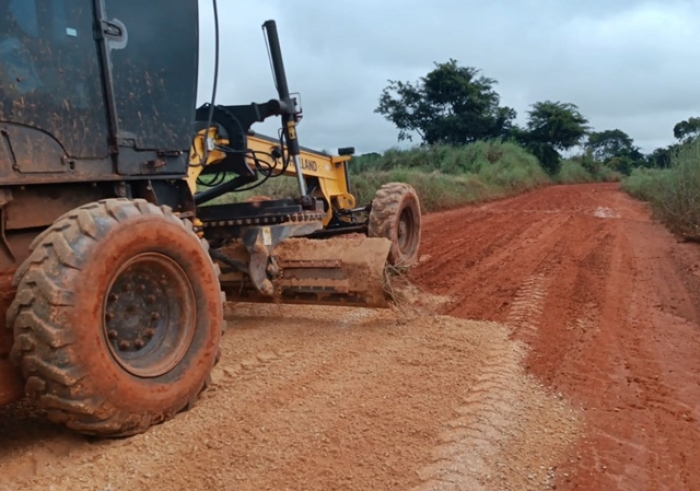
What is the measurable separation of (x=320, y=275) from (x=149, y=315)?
233cm

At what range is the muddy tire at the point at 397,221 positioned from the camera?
26.0 feet

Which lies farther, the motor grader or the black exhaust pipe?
the black exhaust pipe

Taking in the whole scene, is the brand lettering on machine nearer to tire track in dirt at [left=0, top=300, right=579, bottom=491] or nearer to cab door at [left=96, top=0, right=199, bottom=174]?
tire track in dirt at [left=0, top=300, right=579, bottom=491]

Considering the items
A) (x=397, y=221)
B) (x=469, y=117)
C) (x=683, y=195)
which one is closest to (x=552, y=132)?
(x=469, y=117)

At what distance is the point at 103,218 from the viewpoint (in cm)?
347

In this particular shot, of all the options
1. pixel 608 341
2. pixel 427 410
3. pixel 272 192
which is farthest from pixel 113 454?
pixel 272 192

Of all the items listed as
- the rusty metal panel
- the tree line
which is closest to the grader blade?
the rusty metal panel

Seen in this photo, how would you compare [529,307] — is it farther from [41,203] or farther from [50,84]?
[50,84]

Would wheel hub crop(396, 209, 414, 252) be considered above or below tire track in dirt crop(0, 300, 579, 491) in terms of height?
above

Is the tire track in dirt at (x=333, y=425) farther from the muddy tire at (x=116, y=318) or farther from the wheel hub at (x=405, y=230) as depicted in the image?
the wheel hub at (x=405, y=230)

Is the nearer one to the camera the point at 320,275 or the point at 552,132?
the point at 320,275

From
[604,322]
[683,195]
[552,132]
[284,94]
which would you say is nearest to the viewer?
[604,322]

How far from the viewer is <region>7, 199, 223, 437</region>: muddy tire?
124 inches

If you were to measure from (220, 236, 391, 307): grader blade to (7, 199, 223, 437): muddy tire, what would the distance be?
5.89 feet
